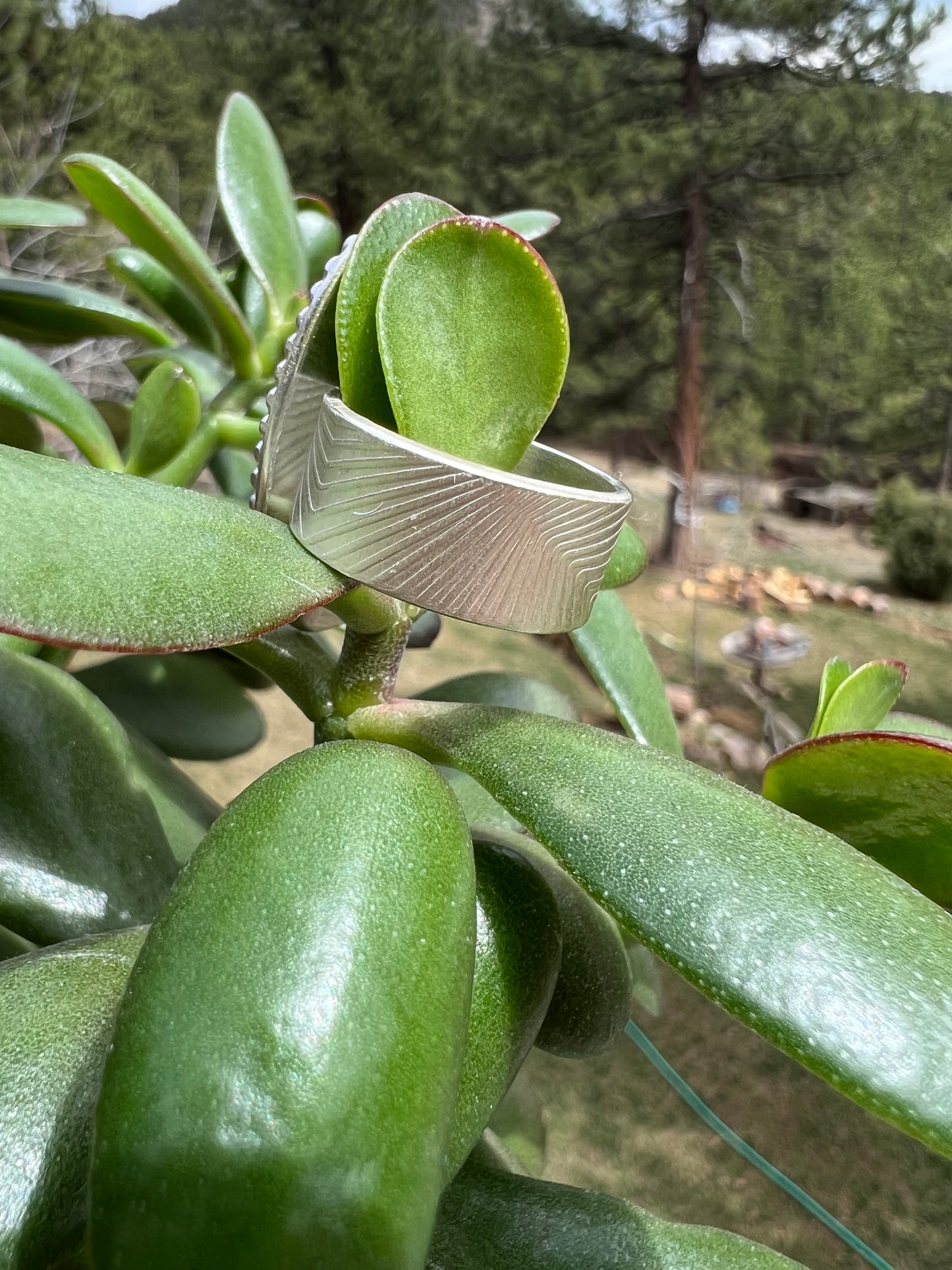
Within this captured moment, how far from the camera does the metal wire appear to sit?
781mm

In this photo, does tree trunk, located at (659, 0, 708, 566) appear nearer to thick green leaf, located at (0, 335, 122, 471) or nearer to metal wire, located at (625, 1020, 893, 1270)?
metal wire, located at (625, 1020, 893, 1270)

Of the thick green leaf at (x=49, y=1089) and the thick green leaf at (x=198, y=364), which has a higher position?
the thick green leaf at (x=198, y=364)

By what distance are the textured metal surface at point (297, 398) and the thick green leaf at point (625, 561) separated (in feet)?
0.53

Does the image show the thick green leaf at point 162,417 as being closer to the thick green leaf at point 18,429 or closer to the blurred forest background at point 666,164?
the thick green leaf at point 18,429

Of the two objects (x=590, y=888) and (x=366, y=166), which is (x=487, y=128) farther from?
(x=590, y=888)

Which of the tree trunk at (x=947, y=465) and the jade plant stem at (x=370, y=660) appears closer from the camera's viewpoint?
the jade plant stem at (x=370, y=660)

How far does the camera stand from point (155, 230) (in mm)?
460

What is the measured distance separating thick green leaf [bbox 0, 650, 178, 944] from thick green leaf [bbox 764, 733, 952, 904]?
0.89 feet

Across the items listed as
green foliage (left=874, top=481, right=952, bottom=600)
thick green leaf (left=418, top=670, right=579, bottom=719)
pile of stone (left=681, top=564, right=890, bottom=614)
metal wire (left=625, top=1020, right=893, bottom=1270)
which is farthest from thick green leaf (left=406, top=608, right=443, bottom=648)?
green foliage (left=874, top=481, right=952, bottom=600)

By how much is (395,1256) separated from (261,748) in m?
2.15

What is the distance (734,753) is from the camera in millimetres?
3307

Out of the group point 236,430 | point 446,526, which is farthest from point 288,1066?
point 236,430

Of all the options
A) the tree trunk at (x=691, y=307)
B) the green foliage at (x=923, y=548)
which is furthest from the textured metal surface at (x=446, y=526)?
the green foliage at (x=923, y=548)

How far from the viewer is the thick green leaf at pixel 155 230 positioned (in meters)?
0.45
